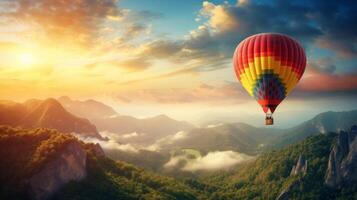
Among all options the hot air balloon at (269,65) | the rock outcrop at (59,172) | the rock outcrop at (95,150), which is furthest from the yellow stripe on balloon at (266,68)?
the rock outcrop at (95,150)

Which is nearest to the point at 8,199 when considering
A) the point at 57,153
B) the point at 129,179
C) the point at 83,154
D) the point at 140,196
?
the point at 57,153

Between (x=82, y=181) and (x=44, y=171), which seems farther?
(x=82, y=181)

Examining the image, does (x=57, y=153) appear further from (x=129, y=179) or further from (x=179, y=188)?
(x=179, y=188)

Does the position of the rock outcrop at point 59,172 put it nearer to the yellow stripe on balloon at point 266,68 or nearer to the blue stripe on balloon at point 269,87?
the yellow stripe on balloon at point 266,68

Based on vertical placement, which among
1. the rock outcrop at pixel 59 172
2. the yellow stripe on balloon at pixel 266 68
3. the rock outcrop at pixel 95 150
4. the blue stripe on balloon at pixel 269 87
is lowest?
the rock outcrop at pixel 59 172

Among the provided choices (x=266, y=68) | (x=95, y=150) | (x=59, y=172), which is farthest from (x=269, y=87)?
(x=95, y=150)

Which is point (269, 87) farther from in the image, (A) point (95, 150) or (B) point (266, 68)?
(A) point (95, 150)

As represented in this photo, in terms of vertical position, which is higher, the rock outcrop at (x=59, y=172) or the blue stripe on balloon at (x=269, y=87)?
the blue stripe on balloon at (x=269, y=87)
